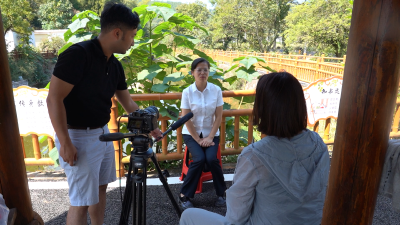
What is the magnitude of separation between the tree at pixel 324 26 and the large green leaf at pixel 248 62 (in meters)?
15.3

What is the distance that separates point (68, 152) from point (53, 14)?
112 feet

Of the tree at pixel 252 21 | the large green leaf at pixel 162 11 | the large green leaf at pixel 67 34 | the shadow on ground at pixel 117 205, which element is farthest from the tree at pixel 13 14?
the tree at pixel 252 21

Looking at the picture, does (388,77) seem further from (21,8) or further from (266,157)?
(21,8)

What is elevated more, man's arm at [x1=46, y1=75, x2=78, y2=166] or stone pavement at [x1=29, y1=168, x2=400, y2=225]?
man's arm at [x1=46, y1=75, x2=78, y2=166]

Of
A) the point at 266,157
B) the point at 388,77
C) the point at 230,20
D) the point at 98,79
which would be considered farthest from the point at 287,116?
the point at 230,20

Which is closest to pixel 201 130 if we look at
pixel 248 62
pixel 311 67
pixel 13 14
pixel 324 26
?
pixel 248 62

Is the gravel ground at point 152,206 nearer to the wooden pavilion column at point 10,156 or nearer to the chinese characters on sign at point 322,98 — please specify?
the wooden pavilion column at point 10,156

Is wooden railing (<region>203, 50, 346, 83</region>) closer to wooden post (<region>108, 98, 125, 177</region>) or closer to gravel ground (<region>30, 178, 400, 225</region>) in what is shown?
gravel ground (<region>30, 178, 400, 225</region>)

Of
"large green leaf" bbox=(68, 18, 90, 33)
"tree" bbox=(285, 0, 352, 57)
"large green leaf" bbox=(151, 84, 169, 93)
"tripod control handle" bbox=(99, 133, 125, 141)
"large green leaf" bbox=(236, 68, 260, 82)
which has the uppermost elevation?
A: "tree" bbox=(285, 0, 352, 57)

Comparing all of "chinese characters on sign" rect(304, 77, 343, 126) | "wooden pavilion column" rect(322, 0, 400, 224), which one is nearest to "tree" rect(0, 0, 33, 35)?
"chinese characters on sign" rect(304, 77, 343, 126)

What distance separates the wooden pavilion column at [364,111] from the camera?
782 millimetres

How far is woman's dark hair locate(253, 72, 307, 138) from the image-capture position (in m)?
0.97

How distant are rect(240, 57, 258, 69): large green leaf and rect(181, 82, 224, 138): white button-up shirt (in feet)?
2.38

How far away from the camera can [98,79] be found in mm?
1380
